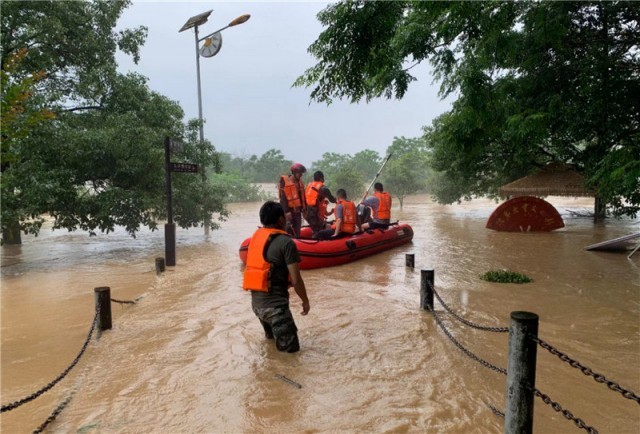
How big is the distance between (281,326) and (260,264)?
2.27 feet

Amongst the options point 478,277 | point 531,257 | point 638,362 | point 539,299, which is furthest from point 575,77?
point 638,362

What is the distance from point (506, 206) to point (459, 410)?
547 inches

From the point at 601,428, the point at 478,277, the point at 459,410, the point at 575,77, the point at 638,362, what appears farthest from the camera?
the point at 575,77

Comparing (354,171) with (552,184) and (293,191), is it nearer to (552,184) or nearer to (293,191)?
(552,184)

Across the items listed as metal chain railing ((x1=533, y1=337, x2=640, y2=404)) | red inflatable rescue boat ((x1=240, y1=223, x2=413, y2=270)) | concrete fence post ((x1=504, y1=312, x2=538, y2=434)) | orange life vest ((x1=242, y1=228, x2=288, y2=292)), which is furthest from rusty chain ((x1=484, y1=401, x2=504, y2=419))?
red inflatable rescue boat ((x1=240, y1=223, x2=413, y2=270))

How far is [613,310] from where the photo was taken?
19.8 ft

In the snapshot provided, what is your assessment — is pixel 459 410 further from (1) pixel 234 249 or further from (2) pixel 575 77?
(1) pixel 234 249

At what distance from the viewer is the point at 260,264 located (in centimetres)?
426

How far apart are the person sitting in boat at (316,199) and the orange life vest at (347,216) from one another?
287 mm

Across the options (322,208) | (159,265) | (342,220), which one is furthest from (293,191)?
(159,265)

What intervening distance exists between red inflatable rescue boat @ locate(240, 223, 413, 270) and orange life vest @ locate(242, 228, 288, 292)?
3925 mm

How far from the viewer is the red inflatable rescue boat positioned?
894cm

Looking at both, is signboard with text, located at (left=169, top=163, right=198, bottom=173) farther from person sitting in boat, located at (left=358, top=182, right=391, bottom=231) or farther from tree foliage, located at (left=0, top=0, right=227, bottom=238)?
person sitting in boat, located at (left=358, top=182, right=391, bottom=231)

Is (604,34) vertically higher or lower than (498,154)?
higher
